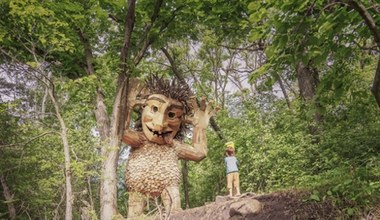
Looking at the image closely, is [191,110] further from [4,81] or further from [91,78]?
[4,81]

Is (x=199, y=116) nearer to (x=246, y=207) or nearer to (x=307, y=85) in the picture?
(x=307, y=85)

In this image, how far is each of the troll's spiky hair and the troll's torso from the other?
1.06 meters

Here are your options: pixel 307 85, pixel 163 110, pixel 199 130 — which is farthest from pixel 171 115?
pixel 307 85

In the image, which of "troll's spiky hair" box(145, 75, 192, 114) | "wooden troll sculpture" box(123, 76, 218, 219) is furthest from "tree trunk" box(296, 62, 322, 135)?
"troll's spiky hair" box(145, 75, 192, 114)

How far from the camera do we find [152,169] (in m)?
7.61

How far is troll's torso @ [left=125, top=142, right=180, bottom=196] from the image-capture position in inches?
297

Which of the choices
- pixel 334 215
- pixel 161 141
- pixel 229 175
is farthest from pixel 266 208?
pixel 161 141

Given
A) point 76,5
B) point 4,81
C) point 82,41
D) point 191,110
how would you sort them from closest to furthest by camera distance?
1. point 76,5
2. point 82,41
3. point 191,110
4. point 4,81

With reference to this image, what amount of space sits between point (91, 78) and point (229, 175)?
3.33 m

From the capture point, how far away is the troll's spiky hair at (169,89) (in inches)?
317

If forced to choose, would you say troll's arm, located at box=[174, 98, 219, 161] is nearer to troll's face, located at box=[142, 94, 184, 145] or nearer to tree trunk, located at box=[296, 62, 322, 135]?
troll's face, located at box=[142, 94, 184, 145]

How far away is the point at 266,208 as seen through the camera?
183 inches

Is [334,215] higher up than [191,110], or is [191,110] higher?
[191,110]

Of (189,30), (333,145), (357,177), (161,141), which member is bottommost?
(357,177)
